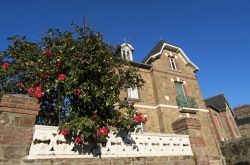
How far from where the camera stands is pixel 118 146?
5.35 metres

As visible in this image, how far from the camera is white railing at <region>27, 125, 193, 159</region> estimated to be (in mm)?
4266

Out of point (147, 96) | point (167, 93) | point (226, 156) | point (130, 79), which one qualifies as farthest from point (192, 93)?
point (130, 79)

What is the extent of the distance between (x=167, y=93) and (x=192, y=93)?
3.24 m

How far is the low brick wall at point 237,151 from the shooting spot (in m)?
18.2

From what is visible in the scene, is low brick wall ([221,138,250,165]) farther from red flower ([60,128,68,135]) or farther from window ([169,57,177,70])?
red flower ([60,128,68,135])

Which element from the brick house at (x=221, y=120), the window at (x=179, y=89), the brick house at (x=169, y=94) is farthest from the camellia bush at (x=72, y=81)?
the brick house at (x=221, y=120)

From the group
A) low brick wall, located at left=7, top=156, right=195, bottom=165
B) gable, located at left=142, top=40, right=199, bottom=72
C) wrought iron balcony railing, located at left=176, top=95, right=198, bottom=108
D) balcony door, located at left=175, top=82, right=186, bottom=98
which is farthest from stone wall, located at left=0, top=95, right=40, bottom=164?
gable, located at left=142, top=40, right=199, bottom=72

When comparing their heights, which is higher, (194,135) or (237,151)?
(237,151)

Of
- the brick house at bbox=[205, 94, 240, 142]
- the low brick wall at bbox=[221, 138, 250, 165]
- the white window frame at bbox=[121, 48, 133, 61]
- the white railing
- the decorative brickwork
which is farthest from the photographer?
the brick house at bbox=[205, 94, 240, 142]

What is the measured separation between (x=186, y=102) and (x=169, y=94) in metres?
1.75

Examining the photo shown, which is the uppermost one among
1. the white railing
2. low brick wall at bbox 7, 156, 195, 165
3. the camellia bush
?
the camellia bush

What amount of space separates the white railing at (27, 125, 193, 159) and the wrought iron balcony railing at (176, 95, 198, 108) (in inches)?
411

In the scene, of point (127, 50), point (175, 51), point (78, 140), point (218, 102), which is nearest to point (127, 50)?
point (127, 50)

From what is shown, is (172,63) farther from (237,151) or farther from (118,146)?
(118,146)
